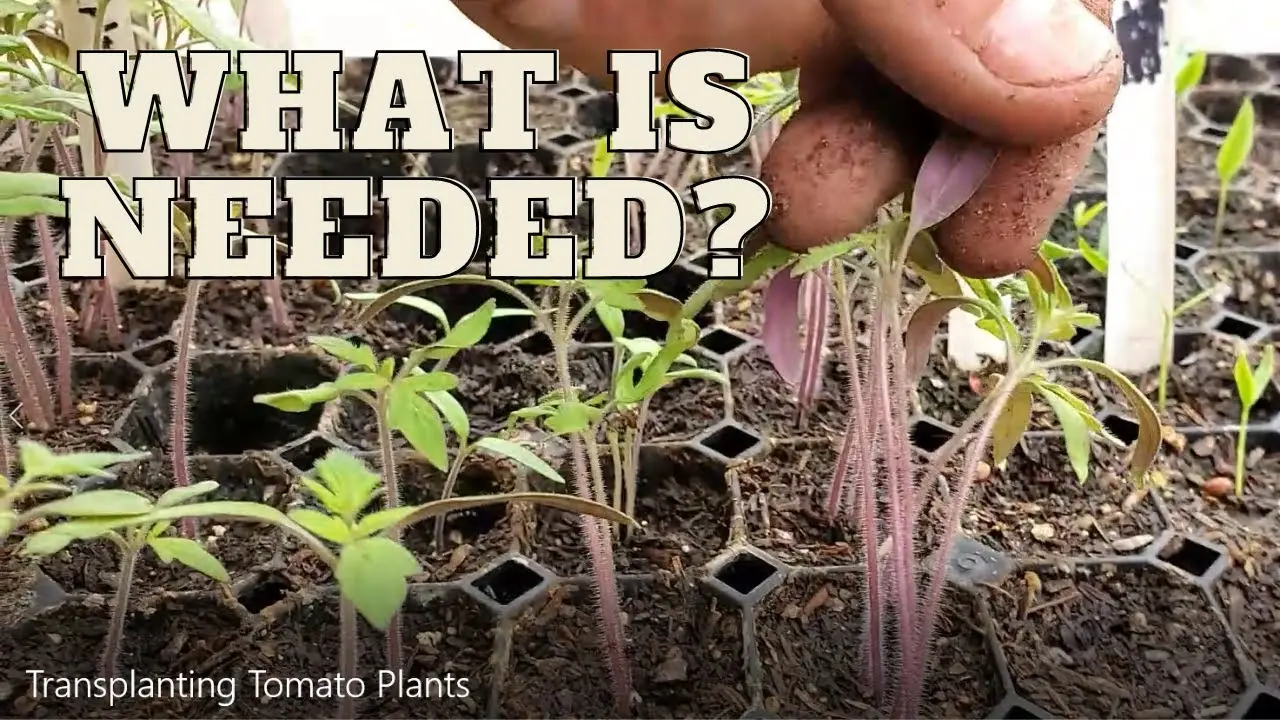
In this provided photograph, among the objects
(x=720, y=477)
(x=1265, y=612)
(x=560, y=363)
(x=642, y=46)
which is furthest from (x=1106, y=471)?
(x=642, y=46)

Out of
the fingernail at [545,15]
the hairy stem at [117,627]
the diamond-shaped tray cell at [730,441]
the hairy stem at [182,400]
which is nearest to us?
the fingernail at [545,15]

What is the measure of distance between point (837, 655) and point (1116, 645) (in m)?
0.14

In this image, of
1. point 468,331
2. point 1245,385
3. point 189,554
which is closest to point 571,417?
point 468,331

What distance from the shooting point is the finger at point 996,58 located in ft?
0.95

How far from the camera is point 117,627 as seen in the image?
51 cm

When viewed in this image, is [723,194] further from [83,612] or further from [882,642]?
[83,612]

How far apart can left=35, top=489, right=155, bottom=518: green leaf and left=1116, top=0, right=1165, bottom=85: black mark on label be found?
579 mm

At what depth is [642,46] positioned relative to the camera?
298 millimetres

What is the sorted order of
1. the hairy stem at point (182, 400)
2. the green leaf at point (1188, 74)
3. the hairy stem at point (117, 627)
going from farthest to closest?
the green leaf at point (1188, 74) → the hairy stem at point (182, 400) → the hairy stem at point (117, 627)

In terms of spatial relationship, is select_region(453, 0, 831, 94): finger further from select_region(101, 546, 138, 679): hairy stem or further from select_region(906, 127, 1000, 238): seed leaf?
select_region(101, 546, 138, 679): hairy stem

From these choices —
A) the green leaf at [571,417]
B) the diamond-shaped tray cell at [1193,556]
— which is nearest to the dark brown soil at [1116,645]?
the diamond-shaped tray cell at [1193,556]

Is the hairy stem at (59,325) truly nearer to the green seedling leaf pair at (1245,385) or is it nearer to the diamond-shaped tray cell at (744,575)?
the diamond-shaped tray cell at (744,575)

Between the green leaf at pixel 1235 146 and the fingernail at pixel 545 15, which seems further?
the green leaf at pixel 1235 146

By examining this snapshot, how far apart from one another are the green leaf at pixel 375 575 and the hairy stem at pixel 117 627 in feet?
0.62
